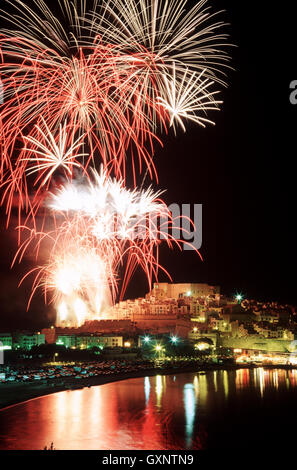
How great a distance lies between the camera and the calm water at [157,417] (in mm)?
14241

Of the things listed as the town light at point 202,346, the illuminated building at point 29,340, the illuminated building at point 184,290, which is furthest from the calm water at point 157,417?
the illuminated building at point 184,290

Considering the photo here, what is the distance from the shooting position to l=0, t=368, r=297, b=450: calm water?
1424 centimetres

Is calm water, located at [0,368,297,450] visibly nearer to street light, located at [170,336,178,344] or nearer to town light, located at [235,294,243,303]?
street light, located at [170,336,178,344]

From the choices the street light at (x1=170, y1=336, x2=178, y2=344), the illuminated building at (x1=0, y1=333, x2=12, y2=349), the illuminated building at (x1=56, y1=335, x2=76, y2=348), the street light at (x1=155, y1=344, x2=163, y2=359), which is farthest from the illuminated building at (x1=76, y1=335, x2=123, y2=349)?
the illuminated building at (x1=0, y1=333, x2=12, y2=349)

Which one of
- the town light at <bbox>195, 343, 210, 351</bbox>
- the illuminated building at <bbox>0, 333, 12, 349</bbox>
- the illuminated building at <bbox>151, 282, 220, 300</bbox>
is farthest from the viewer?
the illuminated building at <bbox>151, 282, 220, 300</bbox>

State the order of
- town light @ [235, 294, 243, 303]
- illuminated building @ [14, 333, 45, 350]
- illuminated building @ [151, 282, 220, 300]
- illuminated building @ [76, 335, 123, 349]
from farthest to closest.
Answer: town light @ [235, 294, 243, 303]
illuminated building @ [151, 282, 220, 300]
illuminated building @ [14, 333, 45, 350]
illuminated building @ [76, 335, 123, 349]

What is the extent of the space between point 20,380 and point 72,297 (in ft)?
81.3

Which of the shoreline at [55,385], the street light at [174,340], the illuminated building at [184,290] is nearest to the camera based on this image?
the shoreline at [55,385]

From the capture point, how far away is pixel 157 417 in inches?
703

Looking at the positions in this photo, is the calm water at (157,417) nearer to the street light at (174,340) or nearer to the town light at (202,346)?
the street light at (174,340)

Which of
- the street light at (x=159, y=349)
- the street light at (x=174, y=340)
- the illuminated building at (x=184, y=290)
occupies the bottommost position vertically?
the street light at (x=159, y=349)

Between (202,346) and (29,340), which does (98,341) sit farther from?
(202,346)

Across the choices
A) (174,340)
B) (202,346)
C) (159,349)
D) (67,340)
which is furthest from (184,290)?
(67,340)
